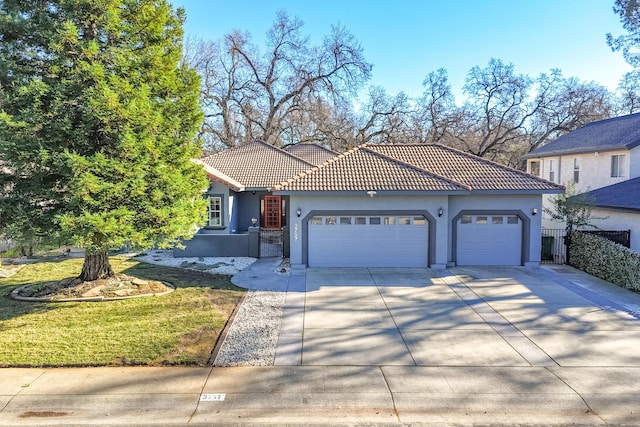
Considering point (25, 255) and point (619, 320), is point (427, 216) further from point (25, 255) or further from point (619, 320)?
point (25, 255)

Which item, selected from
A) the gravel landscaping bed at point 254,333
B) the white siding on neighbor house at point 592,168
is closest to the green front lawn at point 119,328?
the gravel landscaping bed at point 254,333

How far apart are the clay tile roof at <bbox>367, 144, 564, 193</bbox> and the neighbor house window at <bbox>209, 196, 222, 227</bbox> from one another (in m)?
7.54

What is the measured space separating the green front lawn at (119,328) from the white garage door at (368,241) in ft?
12.2

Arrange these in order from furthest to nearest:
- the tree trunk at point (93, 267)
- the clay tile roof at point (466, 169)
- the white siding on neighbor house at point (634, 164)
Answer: the white siding on neighbor house at point (634, 164)
the clay tile roof at point (466, 169)
the tree trunk at point (93, 267)

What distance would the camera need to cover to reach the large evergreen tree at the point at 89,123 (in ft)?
31.8

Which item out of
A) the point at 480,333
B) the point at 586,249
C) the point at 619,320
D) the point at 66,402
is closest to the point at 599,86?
the point at 586,249

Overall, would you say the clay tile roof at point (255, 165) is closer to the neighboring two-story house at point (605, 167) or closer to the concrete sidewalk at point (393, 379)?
the concrete sidewalk at point (393, 379)

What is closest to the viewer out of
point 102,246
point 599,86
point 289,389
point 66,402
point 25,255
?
point 66,402

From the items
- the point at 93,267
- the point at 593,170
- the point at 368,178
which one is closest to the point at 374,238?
the point at 368,178

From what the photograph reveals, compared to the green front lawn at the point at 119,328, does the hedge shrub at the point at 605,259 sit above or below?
above

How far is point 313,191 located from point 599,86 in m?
35.1

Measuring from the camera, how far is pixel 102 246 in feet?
33.7

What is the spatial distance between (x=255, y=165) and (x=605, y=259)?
54.6ft

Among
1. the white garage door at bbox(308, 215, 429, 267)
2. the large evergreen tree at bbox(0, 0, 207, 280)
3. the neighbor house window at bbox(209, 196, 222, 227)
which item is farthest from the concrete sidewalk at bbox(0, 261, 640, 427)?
the neighbor house window at bbox(209, 196, 222, 227)
